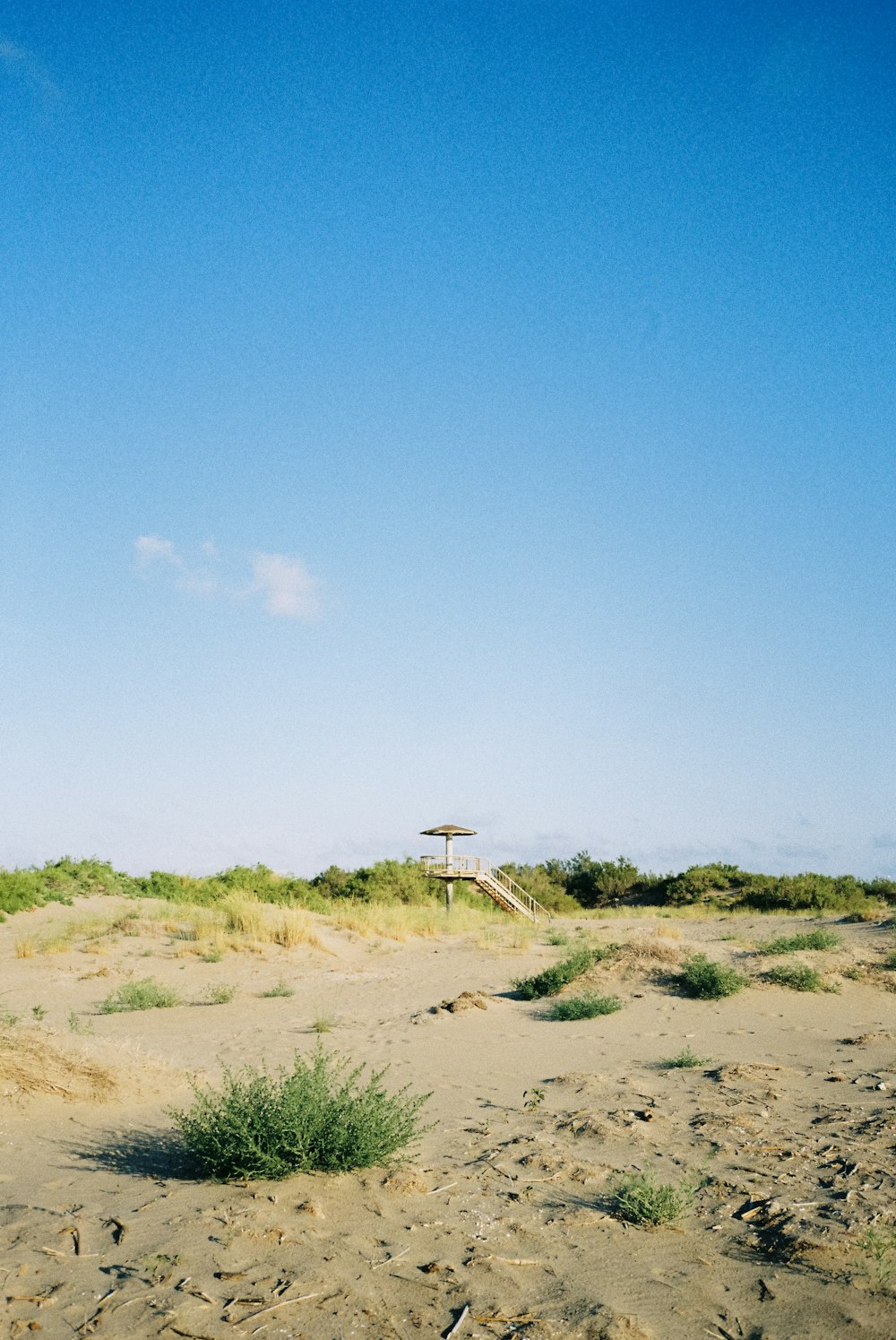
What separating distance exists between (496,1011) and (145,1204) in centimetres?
760

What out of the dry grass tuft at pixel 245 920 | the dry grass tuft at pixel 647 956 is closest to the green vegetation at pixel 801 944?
the dry grass tuft at pixel 647 956

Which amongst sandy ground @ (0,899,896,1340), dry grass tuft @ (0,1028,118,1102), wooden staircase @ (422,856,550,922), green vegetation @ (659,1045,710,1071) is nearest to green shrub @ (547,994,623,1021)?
sandy ground @ (0,899,896,1340)

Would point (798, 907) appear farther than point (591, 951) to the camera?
Yes

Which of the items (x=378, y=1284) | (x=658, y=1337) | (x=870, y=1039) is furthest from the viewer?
(x=870, y=1039)

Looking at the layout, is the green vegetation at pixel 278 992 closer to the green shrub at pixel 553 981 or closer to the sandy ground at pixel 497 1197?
the sandy ground at pixel 497 1197

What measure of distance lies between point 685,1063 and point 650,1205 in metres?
4.07

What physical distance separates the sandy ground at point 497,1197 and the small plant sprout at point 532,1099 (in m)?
0.04

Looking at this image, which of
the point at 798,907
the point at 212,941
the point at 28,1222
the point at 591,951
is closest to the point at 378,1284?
the point at 28,1222

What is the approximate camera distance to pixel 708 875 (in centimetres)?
3806

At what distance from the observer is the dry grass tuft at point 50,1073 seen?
22.4ft

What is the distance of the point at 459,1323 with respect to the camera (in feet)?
11.4

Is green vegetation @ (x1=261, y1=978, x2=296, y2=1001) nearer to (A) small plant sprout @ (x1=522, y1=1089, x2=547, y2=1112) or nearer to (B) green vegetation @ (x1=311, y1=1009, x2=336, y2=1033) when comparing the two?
(B) green vegetation @ (x1=311, y1=1009, x2=336, y2=1033)

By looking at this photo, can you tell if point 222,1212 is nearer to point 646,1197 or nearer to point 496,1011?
point 646,1197

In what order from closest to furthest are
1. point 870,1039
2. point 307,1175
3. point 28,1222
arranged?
point 28,1222 → point 307,1175 → point 870,1039
